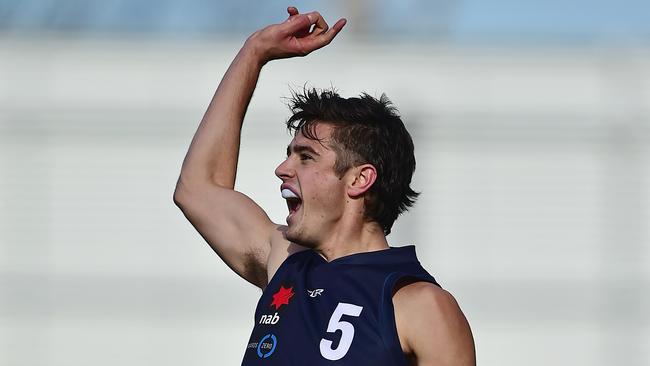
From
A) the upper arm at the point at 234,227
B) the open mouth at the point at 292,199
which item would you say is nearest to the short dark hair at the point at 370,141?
the open mouth at the point at 292,199

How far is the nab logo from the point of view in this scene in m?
3.02

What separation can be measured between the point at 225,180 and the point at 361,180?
543mm

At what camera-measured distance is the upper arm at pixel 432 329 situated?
2725 mm

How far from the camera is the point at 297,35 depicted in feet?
10.8

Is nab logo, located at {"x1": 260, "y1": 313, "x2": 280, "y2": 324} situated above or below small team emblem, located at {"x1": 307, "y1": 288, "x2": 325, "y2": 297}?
below

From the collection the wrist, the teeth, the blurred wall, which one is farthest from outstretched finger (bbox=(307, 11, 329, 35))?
the blurred wall

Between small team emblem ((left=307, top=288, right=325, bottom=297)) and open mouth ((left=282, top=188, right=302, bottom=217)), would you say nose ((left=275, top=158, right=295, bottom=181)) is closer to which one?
open mouth ((left=282, top=188, right=302, bottom=217))

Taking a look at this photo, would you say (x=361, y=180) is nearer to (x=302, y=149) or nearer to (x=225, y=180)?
(x=302, y=149)

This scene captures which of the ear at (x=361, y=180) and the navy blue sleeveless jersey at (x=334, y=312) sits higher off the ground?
the ear at (x=361, y=180)

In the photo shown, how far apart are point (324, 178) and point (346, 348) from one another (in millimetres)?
472

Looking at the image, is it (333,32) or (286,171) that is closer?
(286,171)

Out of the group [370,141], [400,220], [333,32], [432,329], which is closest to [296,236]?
[370,141]

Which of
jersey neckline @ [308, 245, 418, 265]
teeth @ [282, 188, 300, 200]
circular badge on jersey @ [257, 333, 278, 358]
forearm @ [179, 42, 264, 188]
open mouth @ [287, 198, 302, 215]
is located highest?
forearm @ [179, 42, 264, 188]

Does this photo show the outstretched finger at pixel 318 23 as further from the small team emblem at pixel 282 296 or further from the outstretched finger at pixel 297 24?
the small team emblem at pixel 282 296
